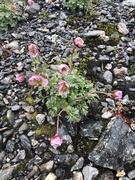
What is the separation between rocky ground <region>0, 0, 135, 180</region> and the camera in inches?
162

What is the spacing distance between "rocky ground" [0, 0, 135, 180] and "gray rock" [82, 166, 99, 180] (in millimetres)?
12

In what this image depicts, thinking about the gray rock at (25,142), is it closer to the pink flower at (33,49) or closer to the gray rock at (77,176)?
the gray rock at (77,176)

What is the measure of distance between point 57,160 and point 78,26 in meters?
2.95

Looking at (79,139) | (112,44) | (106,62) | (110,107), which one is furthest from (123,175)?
(112,44)

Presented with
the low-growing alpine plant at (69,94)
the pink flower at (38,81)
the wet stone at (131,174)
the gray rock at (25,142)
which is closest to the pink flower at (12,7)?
the low-growing alpine plant at (69,94)

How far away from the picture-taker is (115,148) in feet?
13.6

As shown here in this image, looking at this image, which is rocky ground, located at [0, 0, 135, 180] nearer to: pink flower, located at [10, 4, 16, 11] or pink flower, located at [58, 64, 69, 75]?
pink flower, located at [10, 4, 16, 11]

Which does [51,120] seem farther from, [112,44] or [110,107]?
[112,44]

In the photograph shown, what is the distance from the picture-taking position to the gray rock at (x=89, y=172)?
4004 millimetres

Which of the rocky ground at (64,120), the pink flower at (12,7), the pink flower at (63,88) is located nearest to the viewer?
the pink flower at (63,88)

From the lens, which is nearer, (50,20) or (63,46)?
(63,46)

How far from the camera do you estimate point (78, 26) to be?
6.29 m

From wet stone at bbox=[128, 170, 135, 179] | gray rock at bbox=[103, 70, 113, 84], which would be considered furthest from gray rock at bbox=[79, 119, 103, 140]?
gray rock at bbox=[103, 70, 113, 84]

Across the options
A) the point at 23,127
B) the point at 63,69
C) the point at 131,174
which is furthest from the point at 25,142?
the point at 131,174
